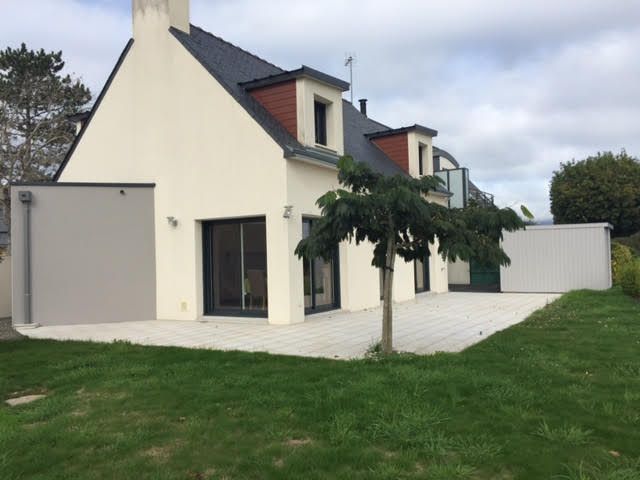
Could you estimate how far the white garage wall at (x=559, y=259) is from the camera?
56.8 feet

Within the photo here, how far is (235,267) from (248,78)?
510 cm

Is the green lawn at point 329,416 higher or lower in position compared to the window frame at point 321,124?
lower

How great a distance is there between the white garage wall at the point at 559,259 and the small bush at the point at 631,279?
2216mm

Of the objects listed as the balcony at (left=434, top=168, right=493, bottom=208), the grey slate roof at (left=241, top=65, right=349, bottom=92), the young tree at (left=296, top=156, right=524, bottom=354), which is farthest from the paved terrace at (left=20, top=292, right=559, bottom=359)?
the balcony at (left=434, top=168, right=493, bottom=208)

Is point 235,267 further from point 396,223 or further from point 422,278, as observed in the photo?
point 422,278

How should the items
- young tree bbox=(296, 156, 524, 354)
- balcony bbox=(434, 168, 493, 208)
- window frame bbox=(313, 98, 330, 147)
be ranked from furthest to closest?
balcony bbox=(434, 168, 493, 208), window frame bbox=(313, 98, 330, 147), young tree bbox=(296, 156, 524, 354)

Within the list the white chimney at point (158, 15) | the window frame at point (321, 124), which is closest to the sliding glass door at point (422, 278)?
the window frame at point (321, 124)

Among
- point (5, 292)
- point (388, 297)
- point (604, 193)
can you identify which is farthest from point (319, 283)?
point (604, 193)

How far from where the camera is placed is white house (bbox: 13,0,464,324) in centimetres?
1112

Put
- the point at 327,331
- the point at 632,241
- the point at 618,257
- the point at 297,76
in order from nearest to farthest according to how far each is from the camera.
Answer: the point at 327,331 → the point at 297,76 → the point at 618,257 → the point at 632,241

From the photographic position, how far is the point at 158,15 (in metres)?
12.5

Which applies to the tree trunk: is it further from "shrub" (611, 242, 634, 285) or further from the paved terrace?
"shrub" (611, 242, 634, 285)

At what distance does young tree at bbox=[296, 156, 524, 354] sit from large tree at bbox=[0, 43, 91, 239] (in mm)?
20059

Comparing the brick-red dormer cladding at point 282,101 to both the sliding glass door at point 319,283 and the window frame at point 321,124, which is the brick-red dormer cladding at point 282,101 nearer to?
the window frame at point 321,124
